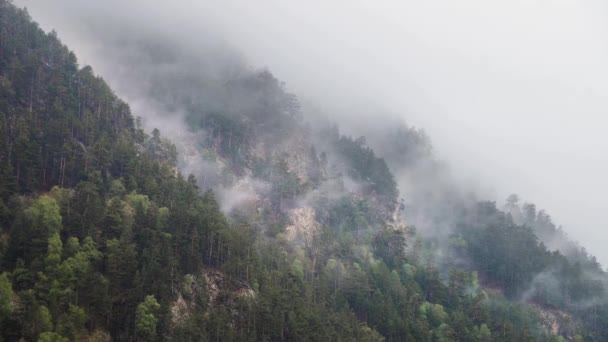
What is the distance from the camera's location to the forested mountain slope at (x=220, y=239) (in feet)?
269

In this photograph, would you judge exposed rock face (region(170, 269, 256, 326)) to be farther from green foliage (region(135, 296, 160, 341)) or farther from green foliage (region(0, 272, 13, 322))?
green foliage (region(0, 272, 13, 322))

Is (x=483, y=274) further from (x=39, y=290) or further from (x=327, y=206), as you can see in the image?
(x=39, y=290)

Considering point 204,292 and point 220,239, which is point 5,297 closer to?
point 204,292

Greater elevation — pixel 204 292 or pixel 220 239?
pixel 220 239

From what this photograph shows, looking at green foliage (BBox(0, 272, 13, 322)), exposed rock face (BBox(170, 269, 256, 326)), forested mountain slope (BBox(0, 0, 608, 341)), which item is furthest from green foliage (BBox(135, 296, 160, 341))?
green foliage (BBox(0, 272, 13, 322))

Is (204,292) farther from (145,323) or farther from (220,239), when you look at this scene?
(145,323)

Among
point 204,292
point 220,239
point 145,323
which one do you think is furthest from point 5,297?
point 220,239

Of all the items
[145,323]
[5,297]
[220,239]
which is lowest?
[145,323]

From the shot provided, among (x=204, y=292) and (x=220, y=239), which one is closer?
(x=204, y=292)

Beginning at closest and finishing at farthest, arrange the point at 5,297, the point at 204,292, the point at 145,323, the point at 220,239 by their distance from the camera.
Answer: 1. the point at 5,297
2. the point at 145,323
3. the point at 204,292
4. the point at 220,239

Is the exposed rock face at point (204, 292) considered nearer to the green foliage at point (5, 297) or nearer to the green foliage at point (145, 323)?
the green foliage at point (145, 323)

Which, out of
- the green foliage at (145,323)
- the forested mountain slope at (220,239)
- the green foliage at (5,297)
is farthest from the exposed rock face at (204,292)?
the green foliage at (5,297)

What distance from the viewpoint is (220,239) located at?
101375 mm

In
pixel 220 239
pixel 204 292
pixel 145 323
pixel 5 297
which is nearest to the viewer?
pixel 5 297
